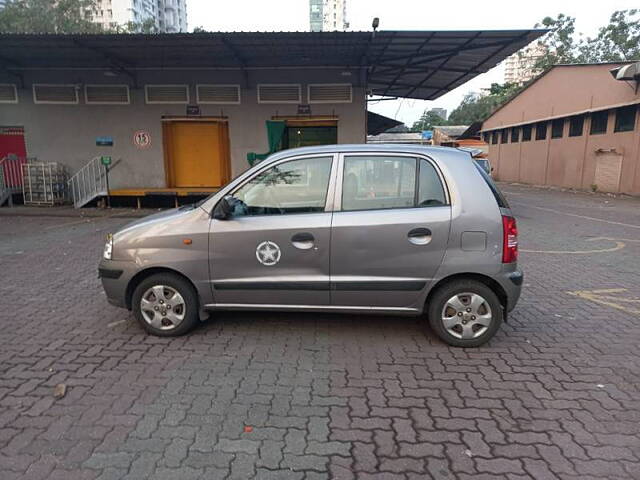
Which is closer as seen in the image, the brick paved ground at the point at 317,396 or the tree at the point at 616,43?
the brick paved ground at the point at 317,396

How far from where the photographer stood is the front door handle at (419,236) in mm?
3564

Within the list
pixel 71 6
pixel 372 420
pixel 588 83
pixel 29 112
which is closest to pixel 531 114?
pixel 588 83

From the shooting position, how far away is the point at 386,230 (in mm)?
3580

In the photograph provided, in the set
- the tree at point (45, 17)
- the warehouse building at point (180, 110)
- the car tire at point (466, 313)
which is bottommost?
the car tire at point (466, 313)

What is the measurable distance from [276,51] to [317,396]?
10.6 meters

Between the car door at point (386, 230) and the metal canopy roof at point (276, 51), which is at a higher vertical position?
the metal canopy roof at point (276, 51)

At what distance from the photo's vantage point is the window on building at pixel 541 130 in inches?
996

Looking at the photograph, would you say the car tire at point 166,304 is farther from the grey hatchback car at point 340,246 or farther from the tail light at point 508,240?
the tail light at point 508,240

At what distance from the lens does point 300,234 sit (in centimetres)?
366

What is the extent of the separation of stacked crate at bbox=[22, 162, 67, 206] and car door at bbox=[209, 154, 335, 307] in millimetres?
12284

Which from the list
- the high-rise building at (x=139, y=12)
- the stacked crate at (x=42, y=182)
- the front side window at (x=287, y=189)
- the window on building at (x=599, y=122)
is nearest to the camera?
the front side window at (x=287, y=189)

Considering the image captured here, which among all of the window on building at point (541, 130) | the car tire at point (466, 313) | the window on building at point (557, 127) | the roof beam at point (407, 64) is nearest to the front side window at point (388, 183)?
the car tire at point (466, 313)

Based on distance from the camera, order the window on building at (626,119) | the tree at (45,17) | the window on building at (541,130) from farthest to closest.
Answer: the tree at (45,17) → the window on building at (541,130) → the window on building at (626,119)

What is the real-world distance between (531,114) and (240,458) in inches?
1146
